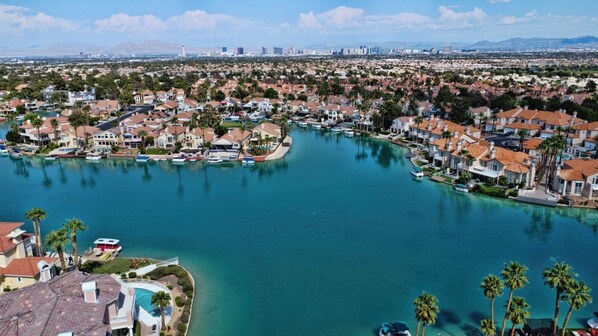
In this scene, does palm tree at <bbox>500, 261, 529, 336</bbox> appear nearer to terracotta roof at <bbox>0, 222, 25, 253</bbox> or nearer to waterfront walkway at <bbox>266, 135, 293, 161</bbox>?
terracotta roof at <bbox>0, 222, 25, 253</bbox>

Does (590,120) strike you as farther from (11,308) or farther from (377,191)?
(11,308)

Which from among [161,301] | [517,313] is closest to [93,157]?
[161,301]

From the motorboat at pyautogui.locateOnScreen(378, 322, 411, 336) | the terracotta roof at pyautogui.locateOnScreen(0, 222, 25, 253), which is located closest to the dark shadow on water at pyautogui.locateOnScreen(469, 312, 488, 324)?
the motorboat at pyautogui.locateOnScreen(378, 322, 411, 336)

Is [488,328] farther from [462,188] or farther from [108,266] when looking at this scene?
[462,188]

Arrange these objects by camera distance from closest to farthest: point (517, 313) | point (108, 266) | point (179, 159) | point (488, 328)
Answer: point (517, 313) → point (488, 328) → point (108, 266) → point (179, 159)

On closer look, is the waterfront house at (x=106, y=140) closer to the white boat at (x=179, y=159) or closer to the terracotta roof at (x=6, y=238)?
the white boat at (x=179, y=159)

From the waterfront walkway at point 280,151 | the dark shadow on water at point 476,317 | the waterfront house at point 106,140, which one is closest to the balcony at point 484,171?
the waterfront walkway at point 280,151

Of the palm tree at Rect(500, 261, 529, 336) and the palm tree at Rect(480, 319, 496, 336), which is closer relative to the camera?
the palm tree at Rect(480, 319, 496, 336)
